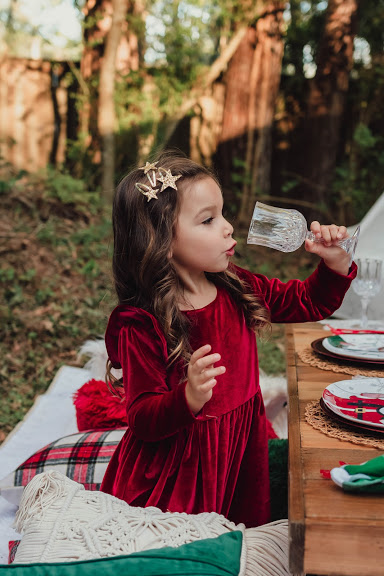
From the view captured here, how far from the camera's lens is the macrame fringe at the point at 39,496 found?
134 cm

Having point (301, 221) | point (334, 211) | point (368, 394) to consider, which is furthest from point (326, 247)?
point (334, 211)

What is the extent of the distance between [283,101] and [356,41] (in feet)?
3.10

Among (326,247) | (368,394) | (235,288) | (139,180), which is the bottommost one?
(368,394)

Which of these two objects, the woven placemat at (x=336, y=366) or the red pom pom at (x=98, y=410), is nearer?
the woven placemat at (x=336, y=366)

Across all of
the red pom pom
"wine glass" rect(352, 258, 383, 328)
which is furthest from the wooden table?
the red pom pom

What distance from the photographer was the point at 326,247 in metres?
1.71

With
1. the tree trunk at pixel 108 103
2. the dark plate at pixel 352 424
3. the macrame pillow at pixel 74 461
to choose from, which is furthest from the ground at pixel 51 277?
the dark plate at pixel 352 424

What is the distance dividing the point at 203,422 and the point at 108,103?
5.19 meters

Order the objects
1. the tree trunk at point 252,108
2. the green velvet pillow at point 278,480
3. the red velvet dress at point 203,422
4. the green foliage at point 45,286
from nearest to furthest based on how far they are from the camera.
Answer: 1. the red velvet dress at point 203,422
2. the green velvet pillow at point 278,480
3. the green foliage at point 45,286
4. the tree trunk at point 252,108

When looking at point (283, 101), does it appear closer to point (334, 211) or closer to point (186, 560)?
point (334, 211)

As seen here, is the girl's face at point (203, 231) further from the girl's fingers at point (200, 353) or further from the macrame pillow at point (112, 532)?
the macrame pillow at point (112, 532)

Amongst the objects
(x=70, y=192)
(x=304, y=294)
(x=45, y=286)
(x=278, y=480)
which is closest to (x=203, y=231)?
(x=304, y=294)

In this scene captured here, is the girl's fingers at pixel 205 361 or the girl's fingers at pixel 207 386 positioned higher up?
the girl's fingers at pixel 205 361

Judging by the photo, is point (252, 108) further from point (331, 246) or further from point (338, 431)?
point (338, 431)
